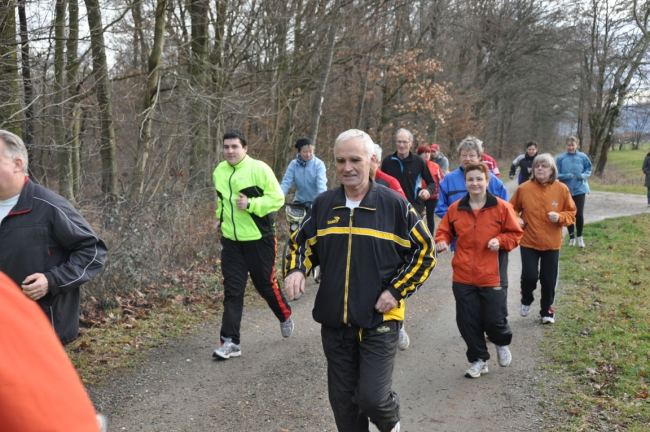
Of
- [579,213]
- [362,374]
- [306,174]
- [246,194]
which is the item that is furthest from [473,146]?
[579,213]

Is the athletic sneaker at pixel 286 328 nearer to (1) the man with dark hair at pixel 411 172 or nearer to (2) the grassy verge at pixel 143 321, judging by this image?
(2) the grassy verge at pixel 143 321

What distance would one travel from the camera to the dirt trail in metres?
4.70

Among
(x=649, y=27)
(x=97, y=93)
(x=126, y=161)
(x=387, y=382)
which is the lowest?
(x=387, y=382)

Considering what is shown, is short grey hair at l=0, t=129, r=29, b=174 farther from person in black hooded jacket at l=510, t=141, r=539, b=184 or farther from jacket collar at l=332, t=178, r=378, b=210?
person in black hooded jacket at l=510, t=141, r=539, b=184

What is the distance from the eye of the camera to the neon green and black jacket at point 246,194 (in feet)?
19.2

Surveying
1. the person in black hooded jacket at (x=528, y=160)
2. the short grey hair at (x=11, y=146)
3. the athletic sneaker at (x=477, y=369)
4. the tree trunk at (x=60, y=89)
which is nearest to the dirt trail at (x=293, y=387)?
the athletic sneaker at (x=477, y=369)

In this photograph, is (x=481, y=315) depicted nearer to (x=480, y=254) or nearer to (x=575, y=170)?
(x=480, y=254)

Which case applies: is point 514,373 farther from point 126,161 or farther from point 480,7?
point 480,7

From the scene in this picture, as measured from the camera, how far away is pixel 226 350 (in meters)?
5.95

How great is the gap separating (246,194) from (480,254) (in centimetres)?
235

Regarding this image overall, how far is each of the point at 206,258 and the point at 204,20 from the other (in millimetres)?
5799

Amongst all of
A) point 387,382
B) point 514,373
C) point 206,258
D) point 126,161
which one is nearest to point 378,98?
point 126,161

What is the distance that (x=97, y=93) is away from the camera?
10047 millimetres

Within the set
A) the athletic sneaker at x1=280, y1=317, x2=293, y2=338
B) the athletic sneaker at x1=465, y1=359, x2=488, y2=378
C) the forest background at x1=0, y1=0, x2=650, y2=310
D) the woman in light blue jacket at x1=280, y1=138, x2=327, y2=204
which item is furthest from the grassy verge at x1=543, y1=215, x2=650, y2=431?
the forest background at x1=0, y1=0, x2=650, y2=310
